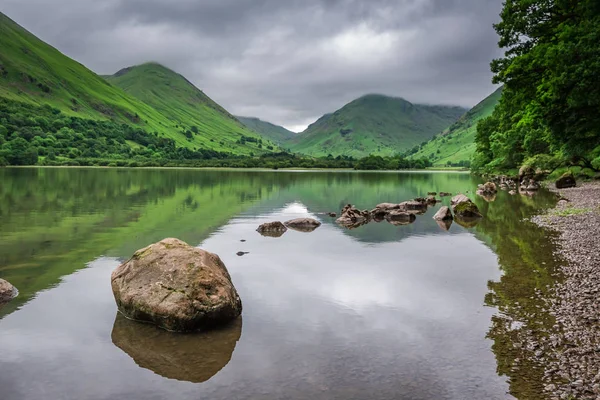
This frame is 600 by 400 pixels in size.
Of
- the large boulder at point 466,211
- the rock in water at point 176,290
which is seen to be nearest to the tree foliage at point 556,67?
the large boulder at point 466,211

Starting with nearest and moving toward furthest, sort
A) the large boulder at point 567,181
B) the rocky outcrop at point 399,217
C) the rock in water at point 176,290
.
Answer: the rock in water at point 176,290, the rocky outcrop at point 399,217, the large boulder at point 567,181

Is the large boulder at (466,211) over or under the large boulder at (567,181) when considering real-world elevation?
under

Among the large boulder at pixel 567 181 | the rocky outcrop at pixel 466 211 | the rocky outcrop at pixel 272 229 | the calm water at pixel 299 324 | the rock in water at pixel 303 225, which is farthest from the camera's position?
the large boulder at pixel 567 181

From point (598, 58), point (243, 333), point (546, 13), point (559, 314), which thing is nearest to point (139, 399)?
point (243, 333)

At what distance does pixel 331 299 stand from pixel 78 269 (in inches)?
553

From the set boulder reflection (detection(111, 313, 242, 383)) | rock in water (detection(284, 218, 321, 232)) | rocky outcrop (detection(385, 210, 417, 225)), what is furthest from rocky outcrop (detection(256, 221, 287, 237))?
boulder reflection (detection(111, 313, 242, 383))

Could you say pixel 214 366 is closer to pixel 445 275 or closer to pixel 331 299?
pixel 331 299

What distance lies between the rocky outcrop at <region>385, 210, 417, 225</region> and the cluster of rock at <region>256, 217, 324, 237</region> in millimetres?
8718

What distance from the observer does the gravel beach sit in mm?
11133

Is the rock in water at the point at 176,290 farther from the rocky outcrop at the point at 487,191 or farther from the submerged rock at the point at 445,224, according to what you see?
the rocky outcrop at the point at 487,191

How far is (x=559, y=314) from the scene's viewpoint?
16203 mm

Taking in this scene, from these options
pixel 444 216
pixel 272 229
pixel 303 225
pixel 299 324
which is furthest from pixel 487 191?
pixel 299 324

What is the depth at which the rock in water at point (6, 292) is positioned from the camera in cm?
1862

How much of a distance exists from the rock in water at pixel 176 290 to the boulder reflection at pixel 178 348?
15.9 inches
